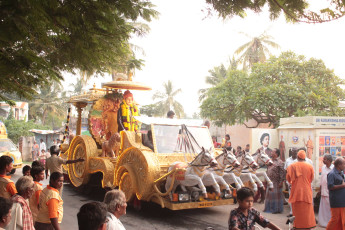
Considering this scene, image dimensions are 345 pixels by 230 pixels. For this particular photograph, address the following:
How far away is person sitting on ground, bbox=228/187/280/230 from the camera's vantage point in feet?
10.4

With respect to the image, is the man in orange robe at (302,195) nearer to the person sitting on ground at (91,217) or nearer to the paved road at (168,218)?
the paved road at (168,218)

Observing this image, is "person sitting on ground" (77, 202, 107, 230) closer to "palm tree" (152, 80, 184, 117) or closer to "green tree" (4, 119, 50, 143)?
"green tree" (4, 119, 50, 143)

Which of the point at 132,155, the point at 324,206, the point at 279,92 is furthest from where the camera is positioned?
the point at 279,92

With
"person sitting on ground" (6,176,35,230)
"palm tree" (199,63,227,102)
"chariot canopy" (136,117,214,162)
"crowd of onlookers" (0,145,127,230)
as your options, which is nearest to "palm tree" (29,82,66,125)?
"palm tree" (199,63,227,102)

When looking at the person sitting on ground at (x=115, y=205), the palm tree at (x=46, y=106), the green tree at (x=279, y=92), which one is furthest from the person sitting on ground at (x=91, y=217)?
the palm tree at (x=46, y=106)

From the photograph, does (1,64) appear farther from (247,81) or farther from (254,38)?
(254,38)

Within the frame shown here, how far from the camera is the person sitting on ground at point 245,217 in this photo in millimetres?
Result: 3181

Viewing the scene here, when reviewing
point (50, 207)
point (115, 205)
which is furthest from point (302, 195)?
point (50, 207)

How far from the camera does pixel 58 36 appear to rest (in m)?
2.69

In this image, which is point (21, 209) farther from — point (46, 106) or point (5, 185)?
point (46, 106)

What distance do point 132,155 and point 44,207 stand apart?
13.4 ft

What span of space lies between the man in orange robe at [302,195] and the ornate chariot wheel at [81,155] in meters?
5.92

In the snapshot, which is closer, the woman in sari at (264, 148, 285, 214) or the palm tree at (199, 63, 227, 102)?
the woman in sari at (264, 148, 285, 214)

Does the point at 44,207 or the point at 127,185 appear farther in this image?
the point at 127,185
